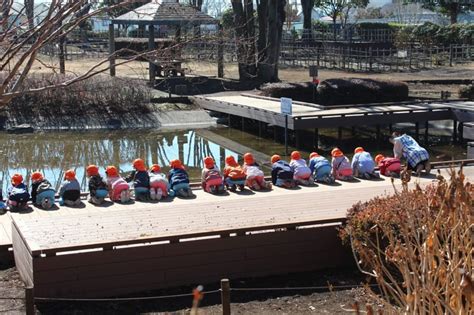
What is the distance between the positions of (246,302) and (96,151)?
1604 centimetres

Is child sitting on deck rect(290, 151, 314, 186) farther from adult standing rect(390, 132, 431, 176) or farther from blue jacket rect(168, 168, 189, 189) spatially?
blue jacket rect(168, 168, 189, 189)

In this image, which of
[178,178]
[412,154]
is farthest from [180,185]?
[412,154]

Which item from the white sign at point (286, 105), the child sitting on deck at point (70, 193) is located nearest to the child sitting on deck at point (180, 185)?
the child sitting on deck at point (70, 193)

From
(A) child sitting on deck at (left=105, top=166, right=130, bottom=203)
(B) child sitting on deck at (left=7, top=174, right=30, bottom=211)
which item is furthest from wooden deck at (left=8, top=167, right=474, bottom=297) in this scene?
(A) child sitting on deck at (left=105, top=166, right=130, bottom=203)

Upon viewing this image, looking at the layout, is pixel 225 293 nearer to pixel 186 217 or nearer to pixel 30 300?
pixel 30 300

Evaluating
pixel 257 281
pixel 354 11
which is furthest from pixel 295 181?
pixel 354 11

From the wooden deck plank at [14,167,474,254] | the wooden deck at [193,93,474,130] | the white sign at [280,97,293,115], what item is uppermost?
the white sign at [280,97,293,115]

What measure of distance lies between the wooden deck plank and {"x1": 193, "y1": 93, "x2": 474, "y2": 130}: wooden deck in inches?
415

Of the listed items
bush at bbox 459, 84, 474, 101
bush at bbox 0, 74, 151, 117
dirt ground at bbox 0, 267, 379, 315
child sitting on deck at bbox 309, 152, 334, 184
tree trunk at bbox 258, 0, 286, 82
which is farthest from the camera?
tree trunk at bbox 258, 0, 286, 82

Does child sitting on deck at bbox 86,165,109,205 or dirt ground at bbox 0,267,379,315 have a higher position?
child sitting on deck at bbox 86,165,109,205

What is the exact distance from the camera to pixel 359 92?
28.9 m

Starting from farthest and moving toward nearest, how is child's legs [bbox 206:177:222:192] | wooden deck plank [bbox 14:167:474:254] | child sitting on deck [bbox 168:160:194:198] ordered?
1. child's legs [bbox 206:177:222:192]
2. child sitting on deck [bbox 168:160:194:198]
3. wooden deck plank [bbox 14:167:474:254]

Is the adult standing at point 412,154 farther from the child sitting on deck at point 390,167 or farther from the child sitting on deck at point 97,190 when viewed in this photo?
the child sitting on deck at point 97,190

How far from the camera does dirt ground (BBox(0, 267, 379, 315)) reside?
8828mm
